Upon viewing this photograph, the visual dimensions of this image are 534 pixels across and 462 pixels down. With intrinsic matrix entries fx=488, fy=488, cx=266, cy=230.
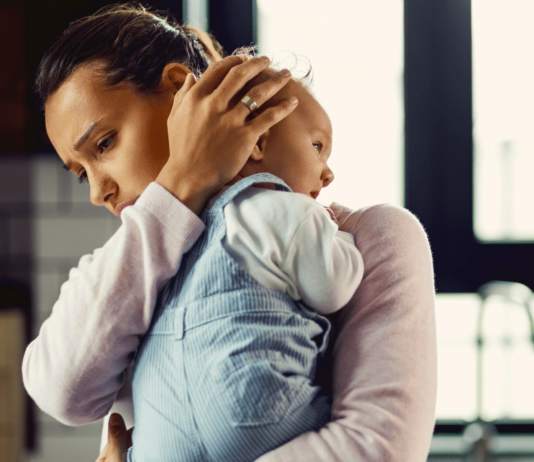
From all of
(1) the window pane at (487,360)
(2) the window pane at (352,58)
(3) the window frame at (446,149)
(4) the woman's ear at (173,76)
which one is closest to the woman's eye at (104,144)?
(4) the woman's ear at (173,76)

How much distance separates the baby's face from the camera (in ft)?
→ 2.07

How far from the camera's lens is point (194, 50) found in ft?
2.92

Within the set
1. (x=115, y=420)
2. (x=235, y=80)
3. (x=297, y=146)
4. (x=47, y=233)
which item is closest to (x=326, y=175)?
(x=297, y=146)

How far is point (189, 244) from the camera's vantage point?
0.53 metres

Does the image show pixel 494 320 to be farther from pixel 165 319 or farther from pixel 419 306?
pixel 165 319

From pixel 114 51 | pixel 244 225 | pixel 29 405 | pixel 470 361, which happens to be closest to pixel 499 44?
pixel 470 361

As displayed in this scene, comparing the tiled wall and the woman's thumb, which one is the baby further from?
the tiled wall

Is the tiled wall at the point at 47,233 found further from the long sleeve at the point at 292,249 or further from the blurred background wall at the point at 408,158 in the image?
the long sleeve at the point at 292,249

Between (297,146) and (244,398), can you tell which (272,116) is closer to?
(297,146)

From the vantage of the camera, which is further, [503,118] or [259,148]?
[503,118]

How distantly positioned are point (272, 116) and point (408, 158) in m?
1.39

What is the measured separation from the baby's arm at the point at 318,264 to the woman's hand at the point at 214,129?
105 millimetres

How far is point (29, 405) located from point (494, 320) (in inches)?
68.9

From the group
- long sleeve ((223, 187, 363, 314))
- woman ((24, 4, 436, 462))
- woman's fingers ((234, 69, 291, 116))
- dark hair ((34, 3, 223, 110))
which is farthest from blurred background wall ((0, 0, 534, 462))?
long sleeve ((223, 187, 363, 314))
